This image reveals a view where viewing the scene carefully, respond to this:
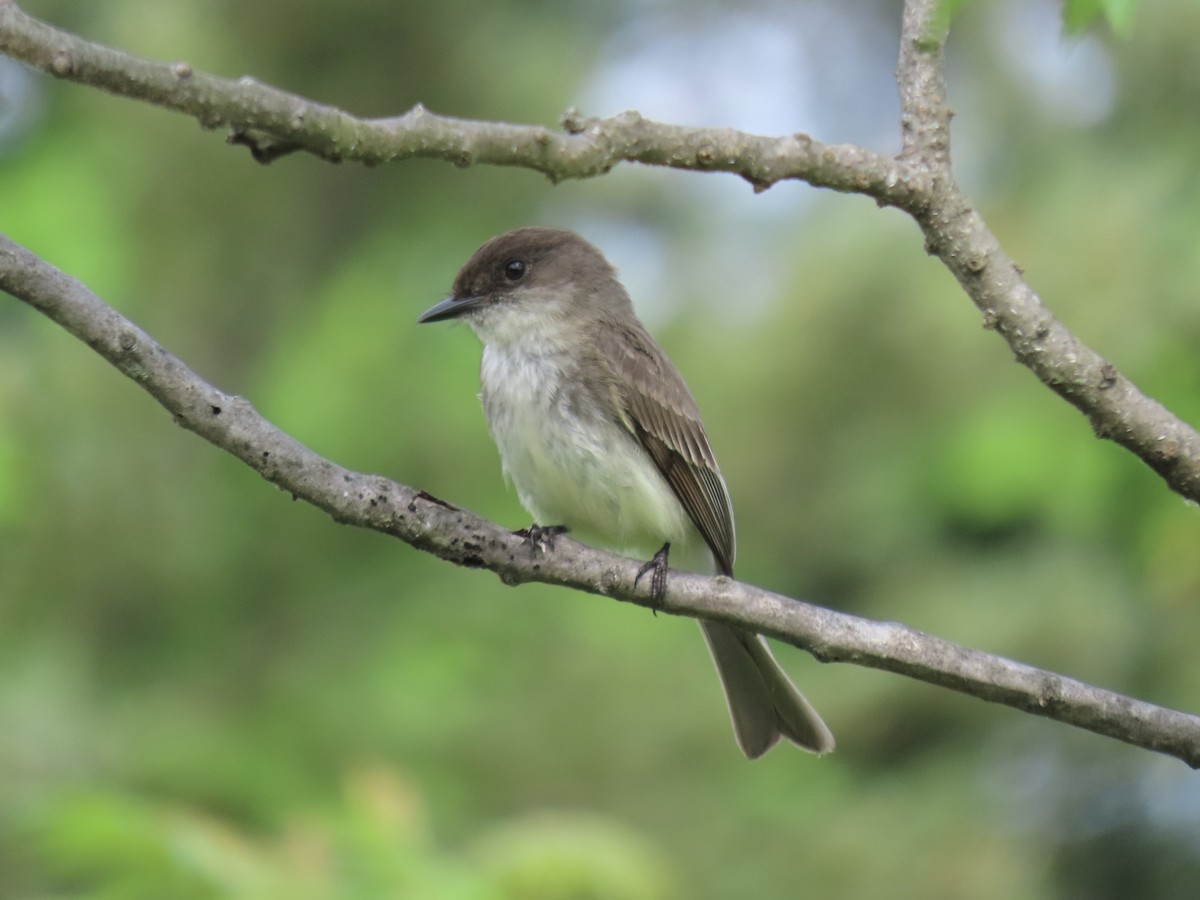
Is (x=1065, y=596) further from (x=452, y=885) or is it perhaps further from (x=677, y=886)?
(x=452, y=885)

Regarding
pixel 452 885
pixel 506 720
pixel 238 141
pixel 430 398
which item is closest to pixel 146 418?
pixel 430 398

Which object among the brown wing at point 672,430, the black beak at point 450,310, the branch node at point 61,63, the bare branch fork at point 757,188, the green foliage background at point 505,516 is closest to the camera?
the branch node at point 61,63

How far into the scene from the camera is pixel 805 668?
7617mm

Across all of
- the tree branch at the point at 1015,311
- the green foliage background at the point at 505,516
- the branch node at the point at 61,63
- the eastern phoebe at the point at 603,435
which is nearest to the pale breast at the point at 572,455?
the eastern phoebe at the point at 603,435

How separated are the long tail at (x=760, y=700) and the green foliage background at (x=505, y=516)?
1236 mm

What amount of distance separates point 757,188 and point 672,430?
1.74 meters

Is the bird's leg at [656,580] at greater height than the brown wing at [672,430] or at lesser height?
lesser

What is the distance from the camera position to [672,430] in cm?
443

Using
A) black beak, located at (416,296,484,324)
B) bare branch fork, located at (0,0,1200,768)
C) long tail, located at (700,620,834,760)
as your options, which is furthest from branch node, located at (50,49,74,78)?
black beak, located at (416,296,484,324)

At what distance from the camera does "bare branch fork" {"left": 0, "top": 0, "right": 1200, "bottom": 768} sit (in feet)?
8.23

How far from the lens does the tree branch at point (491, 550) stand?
257 cm

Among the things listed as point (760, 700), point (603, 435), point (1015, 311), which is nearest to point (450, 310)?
point (603, 435)

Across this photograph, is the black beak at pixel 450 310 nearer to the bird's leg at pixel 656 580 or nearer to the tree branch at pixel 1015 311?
the bird's leg at pixel 656 580

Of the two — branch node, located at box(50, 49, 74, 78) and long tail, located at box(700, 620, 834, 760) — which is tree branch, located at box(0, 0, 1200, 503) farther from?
long tail, located at box(700, 620, 834, 760)
